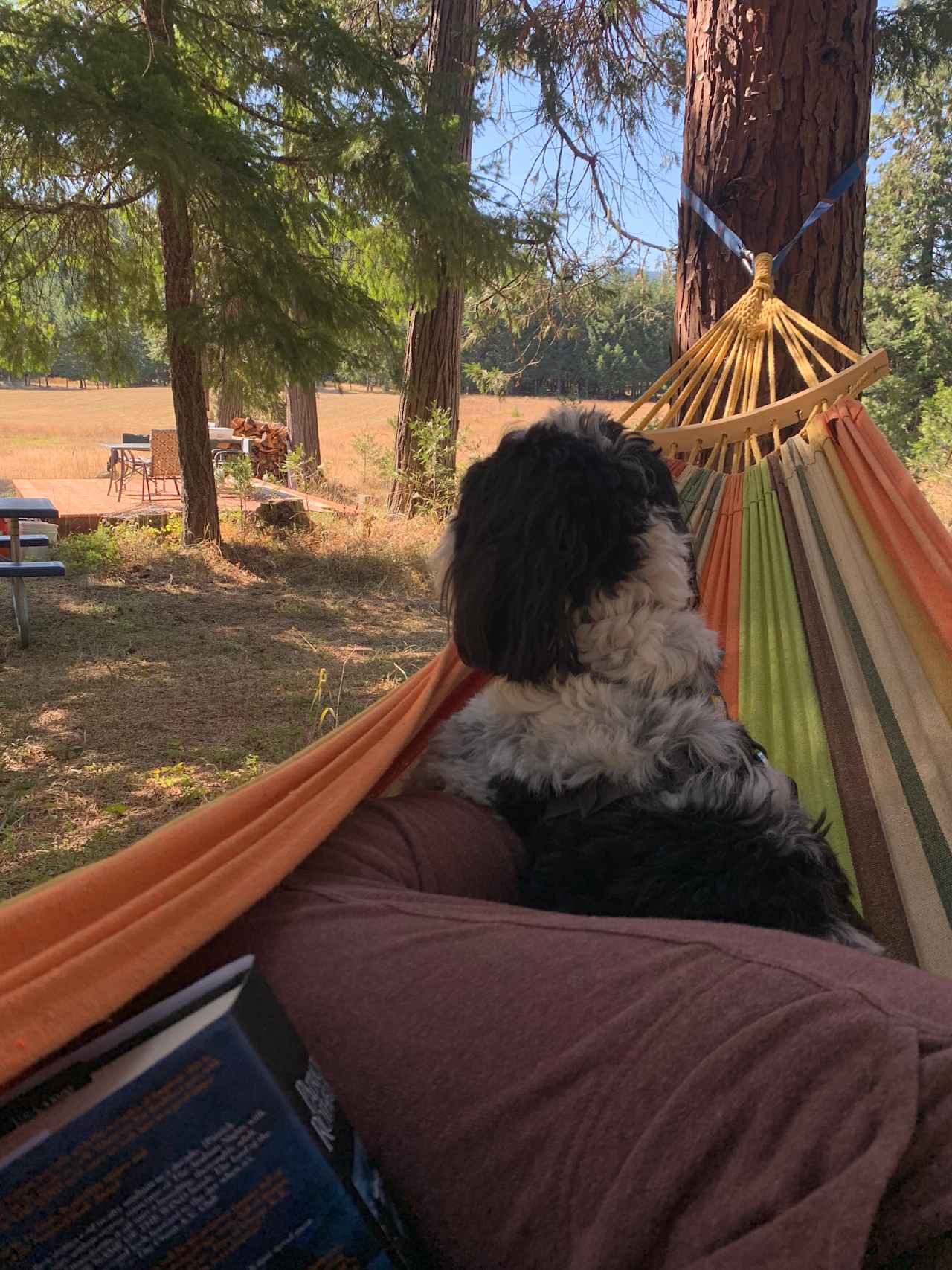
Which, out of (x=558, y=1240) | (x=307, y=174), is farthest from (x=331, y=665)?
(x=558, y=1240)

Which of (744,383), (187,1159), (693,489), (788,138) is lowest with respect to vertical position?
(187,1159)

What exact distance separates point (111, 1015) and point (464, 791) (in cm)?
76

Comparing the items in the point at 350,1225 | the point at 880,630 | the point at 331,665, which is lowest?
the point at 331,665

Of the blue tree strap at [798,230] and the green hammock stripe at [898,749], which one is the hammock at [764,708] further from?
the blue tree strap at [798,230]

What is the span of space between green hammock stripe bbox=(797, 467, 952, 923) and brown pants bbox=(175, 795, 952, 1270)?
84cm

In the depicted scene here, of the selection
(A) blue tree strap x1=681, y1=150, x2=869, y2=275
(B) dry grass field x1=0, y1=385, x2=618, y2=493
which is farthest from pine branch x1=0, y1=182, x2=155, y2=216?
(A) blue tree strap x1=681, y1=150, x2=869, y2=275

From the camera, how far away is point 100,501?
1108 centimetres

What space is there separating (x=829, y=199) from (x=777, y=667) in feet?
5.70

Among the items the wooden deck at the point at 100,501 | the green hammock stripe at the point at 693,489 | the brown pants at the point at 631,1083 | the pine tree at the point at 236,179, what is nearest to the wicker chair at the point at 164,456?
the wooden deck at the point at 100,501

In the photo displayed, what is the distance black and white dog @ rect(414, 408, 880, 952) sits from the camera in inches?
51.8

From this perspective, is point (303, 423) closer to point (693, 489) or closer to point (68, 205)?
point (68, 205)

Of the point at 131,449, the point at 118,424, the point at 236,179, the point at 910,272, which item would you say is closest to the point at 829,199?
the point at 236,179

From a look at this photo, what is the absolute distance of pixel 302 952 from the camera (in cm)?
100

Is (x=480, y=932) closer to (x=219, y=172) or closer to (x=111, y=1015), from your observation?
(x=111, y=1015)
